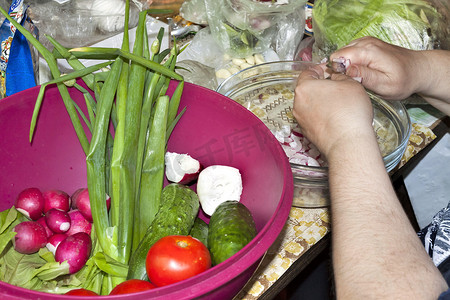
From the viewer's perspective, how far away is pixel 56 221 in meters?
0.92

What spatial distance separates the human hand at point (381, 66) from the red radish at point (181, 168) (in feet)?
1.32

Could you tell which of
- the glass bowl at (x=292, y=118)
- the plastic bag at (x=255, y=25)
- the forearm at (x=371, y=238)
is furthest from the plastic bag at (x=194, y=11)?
the forearm at (x=371, y=238)

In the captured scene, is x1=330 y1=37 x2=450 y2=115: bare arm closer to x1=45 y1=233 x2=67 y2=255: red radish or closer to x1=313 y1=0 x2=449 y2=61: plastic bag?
x1=313 y1=0 x2=449 y2=61: plastic bag

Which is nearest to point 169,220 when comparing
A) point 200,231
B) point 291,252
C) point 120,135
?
point 200,231

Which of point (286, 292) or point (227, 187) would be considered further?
point (286, 292)

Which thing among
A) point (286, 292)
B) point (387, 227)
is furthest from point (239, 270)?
point (286, 292)

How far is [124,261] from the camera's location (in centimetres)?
90

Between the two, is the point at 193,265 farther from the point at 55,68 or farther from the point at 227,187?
the point at 55,68

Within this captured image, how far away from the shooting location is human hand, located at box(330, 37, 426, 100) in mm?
1092

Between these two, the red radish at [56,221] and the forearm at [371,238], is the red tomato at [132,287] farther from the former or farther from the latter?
the forearm at [371,238]

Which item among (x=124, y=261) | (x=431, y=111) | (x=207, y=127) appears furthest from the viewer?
(x=431, y=111)

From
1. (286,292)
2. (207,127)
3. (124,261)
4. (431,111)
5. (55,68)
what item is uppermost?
(55,68)

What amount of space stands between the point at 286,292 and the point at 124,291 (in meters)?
0.91

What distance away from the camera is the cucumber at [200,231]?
95 centimetres
